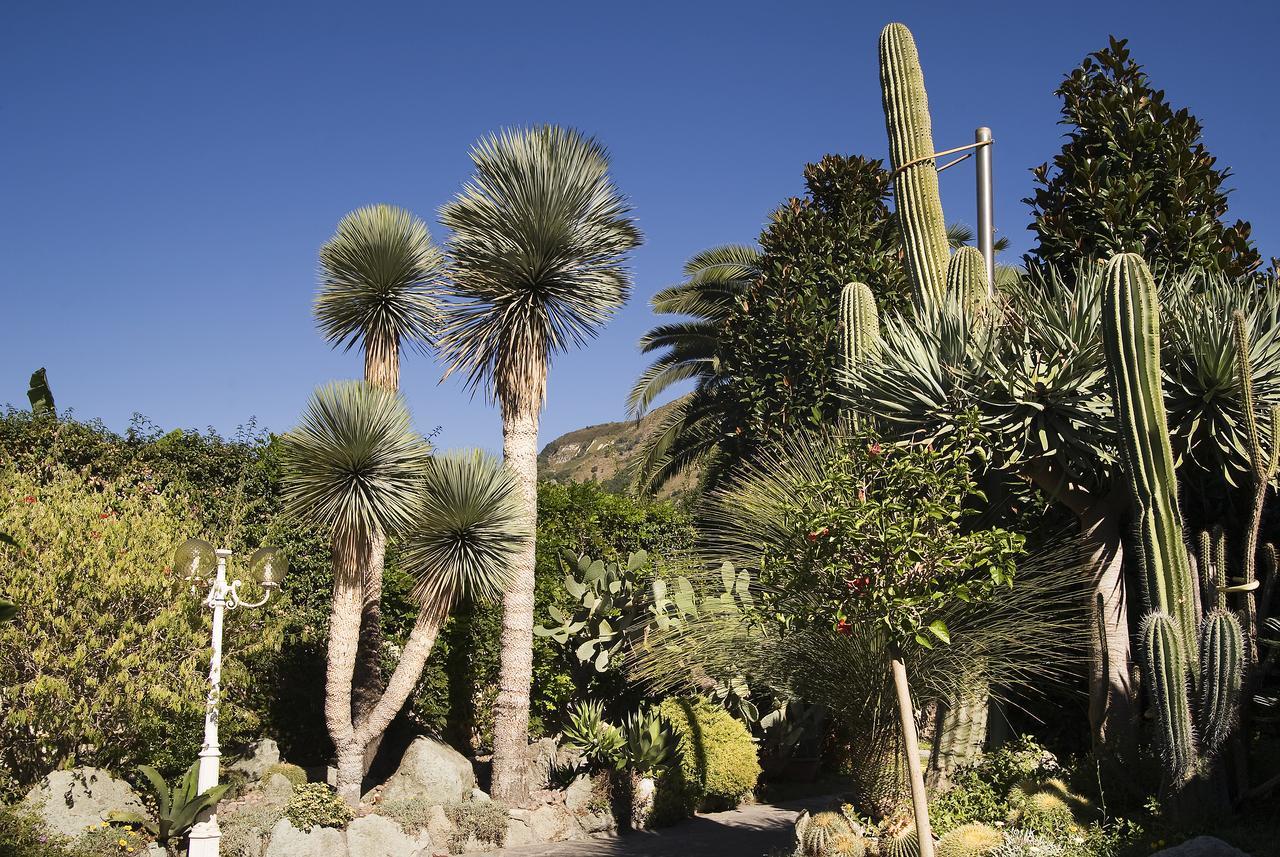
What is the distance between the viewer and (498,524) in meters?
9.82

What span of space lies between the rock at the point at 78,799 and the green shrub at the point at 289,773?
1399 mm

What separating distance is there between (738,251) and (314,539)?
9.83 metres

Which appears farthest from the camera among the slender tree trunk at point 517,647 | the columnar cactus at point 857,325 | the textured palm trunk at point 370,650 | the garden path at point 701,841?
the textured palm trunk at point 370,650

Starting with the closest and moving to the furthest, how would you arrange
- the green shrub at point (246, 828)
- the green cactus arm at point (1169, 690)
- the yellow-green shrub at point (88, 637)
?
1. the green cactus arm at point (1169, 690)
2. the yellow-green shrub at point (88, 637)
3. the green shrub at point (246, 828)

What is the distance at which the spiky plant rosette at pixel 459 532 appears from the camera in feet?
31.5

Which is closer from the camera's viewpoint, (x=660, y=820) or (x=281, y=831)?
(x=281, y=831)

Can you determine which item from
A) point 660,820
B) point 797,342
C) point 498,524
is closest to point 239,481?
point 498,524

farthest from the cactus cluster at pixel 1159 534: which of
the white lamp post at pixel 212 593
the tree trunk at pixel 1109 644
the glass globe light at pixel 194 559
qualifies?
the glass globe light at pixel 194 559

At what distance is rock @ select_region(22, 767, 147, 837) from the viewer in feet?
26.7

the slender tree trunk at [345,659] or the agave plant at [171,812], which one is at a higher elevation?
the slender tree trunk at [345,659]

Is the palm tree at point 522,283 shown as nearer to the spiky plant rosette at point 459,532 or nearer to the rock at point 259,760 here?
the spiky plant rosette at point 459,532

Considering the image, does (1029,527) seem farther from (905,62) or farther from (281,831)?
(281,831)

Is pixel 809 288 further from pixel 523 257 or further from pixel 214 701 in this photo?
pixel 214 701

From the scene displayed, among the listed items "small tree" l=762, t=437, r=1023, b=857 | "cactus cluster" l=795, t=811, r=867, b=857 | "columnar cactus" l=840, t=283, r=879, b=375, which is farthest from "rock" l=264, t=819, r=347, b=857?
"columnar cactus" l=840, t=283, r=879, b=375
